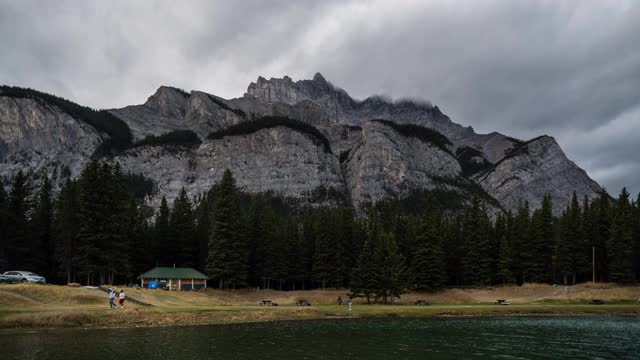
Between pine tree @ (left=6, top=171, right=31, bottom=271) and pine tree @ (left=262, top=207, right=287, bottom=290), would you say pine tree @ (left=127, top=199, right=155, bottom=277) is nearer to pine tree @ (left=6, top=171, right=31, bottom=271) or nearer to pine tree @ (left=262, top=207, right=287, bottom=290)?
pine tree @ (left=6, top=171, right=31, bottom=271)

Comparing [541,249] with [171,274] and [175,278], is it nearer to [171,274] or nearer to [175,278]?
[175,278]

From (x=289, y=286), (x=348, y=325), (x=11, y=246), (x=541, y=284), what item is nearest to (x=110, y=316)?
(x=348, y=325)

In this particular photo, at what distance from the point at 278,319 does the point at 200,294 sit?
26.9 meters

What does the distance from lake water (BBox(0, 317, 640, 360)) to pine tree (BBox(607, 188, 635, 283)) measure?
49606 millimetres

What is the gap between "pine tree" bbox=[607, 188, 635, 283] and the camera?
93.9 m

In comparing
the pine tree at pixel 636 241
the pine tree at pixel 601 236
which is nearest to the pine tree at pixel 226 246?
the pine tree at pixel 601 236

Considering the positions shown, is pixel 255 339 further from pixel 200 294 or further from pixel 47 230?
pixel 47 230

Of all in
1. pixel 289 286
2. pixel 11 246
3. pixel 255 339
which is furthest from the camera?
pixel 289 286

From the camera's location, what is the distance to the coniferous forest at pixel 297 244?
79.2m

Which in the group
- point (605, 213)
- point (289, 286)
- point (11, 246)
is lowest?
point (289, 286)

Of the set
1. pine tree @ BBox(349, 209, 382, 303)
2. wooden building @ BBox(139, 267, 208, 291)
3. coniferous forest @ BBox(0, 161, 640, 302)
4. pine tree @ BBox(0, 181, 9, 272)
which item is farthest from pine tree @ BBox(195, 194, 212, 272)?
pine tree @ BBox(349, 209, 382, 303)

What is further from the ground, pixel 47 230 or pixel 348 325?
pixel 47 230

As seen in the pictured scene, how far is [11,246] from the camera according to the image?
84.4 meters

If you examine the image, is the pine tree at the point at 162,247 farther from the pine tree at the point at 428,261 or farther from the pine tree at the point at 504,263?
the pine tree at the point at 504,263
